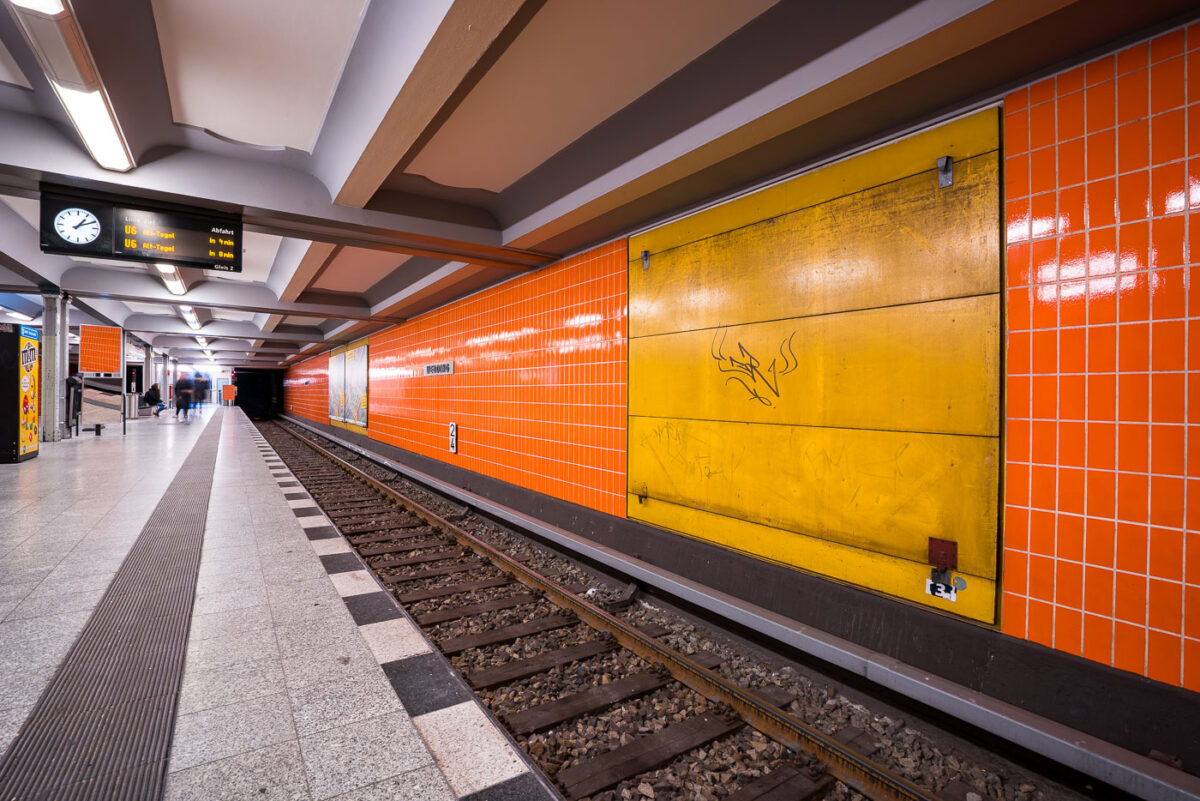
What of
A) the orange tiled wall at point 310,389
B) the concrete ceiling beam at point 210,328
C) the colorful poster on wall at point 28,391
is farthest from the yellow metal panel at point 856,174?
the orange tiled wall at point 310,389

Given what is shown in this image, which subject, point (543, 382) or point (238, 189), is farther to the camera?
point (543, 382)

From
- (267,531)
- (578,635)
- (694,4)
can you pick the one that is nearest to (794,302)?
(694,4)

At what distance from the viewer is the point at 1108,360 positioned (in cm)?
228

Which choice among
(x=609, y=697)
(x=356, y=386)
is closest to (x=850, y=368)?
(x=609, y=697)

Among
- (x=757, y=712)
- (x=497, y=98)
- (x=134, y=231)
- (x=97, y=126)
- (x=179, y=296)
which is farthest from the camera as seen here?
(x=179, y=296)

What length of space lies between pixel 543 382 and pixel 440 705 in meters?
4.29

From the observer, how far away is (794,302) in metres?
3.56

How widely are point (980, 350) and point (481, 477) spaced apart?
6632mm

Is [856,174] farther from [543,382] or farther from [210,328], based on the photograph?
[210,328]

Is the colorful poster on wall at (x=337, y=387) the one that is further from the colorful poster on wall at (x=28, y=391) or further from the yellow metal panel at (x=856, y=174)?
the yellow metal panel at (x=856, y=174)

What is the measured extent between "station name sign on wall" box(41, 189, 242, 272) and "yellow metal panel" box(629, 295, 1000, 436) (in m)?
4.39

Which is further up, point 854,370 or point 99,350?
Result: point 99,350

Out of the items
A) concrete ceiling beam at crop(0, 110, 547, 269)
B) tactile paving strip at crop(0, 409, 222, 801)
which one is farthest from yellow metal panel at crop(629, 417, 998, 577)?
tactile paving strip at crop(0, 409, 222, 801)

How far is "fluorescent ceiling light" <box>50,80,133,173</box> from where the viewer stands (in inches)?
129
